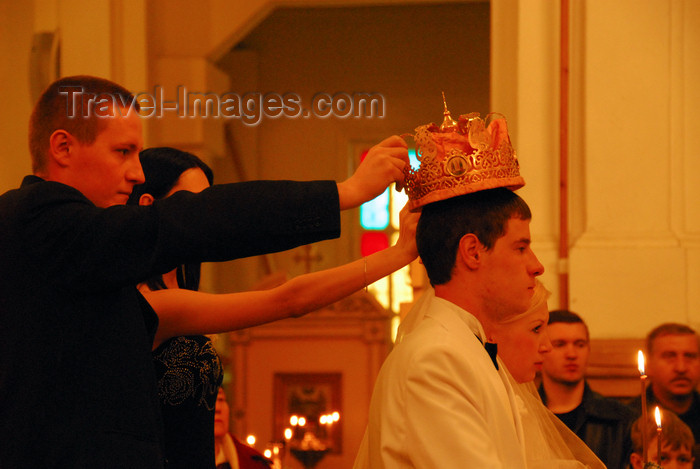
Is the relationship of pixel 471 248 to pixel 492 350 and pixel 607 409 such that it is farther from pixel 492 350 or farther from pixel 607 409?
pixel 607 409

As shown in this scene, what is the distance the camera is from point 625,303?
512cm

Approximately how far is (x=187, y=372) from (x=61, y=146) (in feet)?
2.81

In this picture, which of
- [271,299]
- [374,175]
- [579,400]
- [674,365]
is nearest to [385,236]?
[674,365]

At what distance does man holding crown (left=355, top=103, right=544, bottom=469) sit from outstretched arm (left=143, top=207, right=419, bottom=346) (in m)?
0.16

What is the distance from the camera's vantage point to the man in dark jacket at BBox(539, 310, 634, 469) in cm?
363

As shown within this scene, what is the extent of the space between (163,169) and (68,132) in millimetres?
827

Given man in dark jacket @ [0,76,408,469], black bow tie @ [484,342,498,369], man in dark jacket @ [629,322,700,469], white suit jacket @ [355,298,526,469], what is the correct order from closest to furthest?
man in dark jacket @ [0,76,408,469], white suit jacket @ [355,298,526,469], black bow tie @ [484,342,498,369], man in dark jacket @ [629,322,700,469]

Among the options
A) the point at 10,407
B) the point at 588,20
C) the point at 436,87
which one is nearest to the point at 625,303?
the point at 588,20

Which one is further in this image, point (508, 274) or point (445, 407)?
point (508, 274)

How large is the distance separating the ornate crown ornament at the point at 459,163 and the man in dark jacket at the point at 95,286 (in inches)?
16.6

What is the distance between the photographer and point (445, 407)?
1836 millimetres

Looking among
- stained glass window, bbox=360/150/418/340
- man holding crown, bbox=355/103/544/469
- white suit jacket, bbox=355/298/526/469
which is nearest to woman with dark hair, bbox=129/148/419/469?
man holding crown, bbox=355/103/544/469

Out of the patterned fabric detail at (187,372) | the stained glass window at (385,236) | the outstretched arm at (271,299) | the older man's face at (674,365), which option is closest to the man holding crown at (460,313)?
the outstretched arm at (271,299)

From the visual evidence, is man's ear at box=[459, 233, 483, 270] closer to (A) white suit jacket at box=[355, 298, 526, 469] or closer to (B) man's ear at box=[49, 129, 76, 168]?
(A) white suit jacket at box=[355, 298, 526, 469]
